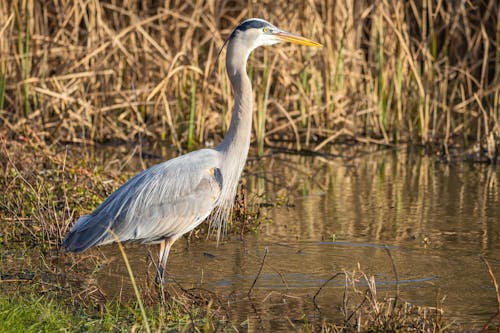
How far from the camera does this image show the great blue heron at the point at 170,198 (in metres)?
5.39

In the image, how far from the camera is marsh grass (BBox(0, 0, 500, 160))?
10008 millimetres

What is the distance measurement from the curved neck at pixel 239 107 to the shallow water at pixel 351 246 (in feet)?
2.43

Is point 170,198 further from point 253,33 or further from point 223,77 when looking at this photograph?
point 223,77

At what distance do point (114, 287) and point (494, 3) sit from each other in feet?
23.6

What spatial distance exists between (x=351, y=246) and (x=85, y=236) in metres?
1.88

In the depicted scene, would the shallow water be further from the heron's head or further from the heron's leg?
the heron's head

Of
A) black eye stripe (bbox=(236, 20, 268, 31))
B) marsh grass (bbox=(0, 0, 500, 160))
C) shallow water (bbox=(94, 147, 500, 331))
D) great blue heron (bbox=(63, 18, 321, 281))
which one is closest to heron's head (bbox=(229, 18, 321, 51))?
black eye stripe (bbox=(236, 20, 268, 31))

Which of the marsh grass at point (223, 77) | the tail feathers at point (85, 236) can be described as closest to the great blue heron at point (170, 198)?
the tail feathers at point (85, 236)

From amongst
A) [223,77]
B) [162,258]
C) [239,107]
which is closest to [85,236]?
[162,258]

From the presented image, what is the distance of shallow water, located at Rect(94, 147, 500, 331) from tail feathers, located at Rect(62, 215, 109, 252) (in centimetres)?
27

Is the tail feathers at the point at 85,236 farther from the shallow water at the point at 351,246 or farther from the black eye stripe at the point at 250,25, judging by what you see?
the black eye stripe at the point at 250,25

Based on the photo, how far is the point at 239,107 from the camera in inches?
229

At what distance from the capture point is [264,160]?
9844mm

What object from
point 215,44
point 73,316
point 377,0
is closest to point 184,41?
point 215,44
